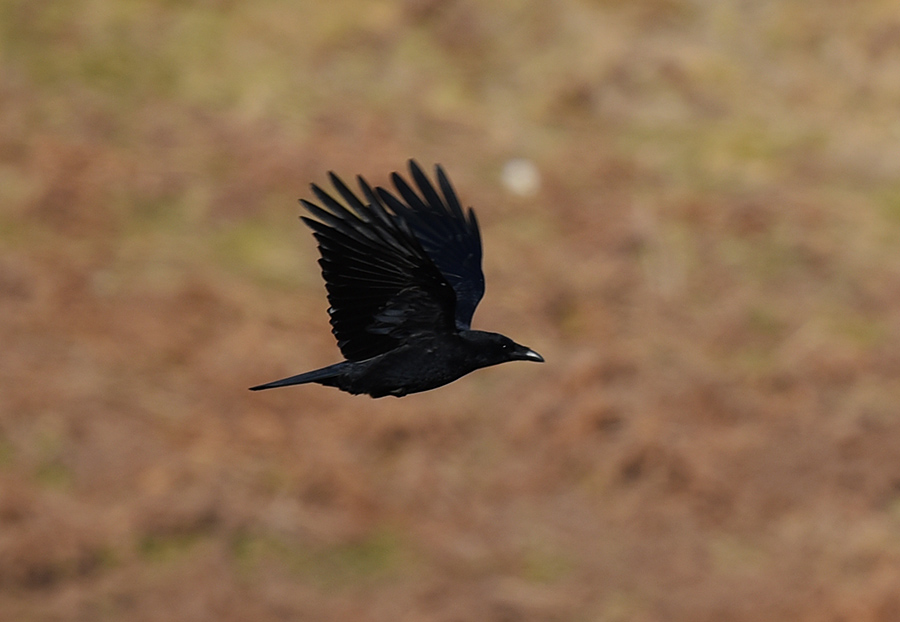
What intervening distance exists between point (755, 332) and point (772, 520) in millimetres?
2822

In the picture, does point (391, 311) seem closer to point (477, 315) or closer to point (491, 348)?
point (491, 348)

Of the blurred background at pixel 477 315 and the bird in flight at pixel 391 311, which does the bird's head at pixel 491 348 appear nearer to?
the bird in flight at pixel 391 311

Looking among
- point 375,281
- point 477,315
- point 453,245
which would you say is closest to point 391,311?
point 375,281

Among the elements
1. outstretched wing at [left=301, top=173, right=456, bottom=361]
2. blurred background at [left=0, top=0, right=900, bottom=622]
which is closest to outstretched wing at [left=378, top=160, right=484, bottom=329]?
outstretched wing at [left=301, top=173, right=456, bottom=361]

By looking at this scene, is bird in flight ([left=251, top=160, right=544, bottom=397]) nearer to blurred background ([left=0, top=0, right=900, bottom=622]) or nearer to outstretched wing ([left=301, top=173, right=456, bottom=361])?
outstretched wing ([left=301, top=173, right=456, bottom=361])

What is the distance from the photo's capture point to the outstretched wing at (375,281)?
6445 millimetres

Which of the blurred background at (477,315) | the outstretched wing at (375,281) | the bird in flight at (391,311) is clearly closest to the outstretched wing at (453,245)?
the bird in flight at (391,311)

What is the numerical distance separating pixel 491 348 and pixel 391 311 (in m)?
0.67

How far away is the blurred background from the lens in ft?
46.6

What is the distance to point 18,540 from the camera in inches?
544

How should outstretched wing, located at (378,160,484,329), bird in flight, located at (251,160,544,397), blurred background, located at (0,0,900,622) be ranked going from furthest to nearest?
blurred background, located at (0,0,900,622) → outstretched wing, located at (378,160,484,329) → bird in flight, located at (251,160,544,397)

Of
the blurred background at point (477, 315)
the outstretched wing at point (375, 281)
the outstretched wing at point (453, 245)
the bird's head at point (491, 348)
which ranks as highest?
the blurred background at point (477, 315)

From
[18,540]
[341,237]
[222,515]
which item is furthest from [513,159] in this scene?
[341,237]

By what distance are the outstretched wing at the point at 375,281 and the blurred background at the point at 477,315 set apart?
23.5 ft
